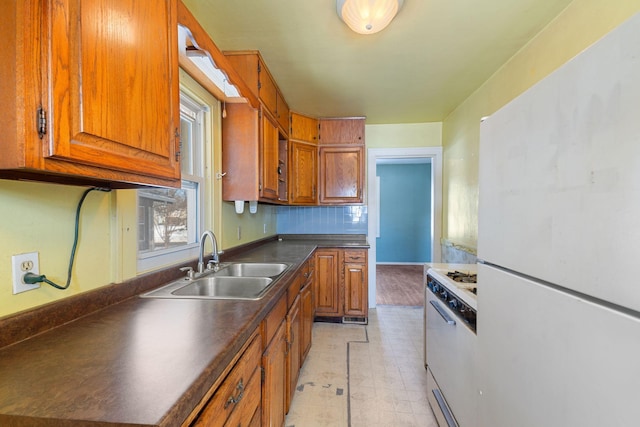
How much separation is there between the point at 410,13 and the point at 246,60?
3.69 ft

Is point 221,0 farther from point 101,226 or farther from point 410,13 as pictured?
point 101,226

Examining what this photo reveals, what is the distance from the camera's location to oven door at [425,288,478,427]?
109 centimetres

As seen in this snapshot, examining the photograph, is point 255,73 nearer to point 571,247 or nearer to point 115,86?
point 115,86

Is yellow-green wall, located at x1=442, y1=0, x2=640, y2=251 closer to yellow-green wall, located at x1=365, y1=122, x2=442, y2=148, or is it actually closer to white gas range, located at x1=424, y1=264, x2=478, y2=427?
yellow-green wall, located at x1=365, y1=122, x2=442, y2=148

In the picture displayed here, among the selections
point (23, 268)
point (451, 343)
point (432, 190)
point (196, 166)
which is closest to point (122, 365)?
point (23, 268)

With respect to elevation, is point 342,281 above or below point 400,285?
above

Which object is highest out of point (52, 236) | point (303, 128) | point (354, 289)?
point (303, 128)

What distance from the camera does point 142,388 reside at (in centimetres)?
54

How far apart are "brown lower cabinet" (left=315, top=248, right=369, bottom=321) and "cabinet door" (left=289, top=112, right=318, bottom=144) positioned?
1340 millimetres

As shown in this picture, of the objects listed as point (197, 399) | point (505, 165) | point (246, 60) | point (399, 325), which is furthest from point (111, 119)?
point (399, 325)

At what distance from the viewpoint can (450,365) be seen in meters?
1.32

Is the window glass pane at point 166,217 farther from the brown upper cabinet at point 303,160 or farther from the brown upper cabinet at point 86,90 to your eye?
the brown upper cabinet at point 303,160

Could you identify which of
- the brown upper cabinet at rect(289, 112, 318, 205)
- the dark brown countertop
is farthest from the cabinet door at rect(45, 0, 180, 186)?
the brown upper cabinet at rect(289, 112, 318, 205)

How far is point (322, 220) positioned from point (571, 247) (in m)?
3.08
